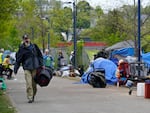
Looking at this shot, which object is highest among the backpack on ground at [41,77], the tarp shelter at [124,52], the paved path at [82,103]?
the tarp shelter at [124,52]

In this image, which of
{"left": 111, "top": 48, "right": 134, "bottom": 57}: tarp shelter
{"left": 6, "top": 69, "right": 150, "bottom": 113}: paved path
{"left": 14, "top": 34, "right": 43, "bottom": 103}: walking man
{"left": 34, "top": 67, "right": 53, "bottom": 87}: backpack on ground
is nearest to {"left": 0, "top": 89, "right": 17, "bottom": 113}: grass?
{"left": 6, "top": 69, "right": 150, "bottom": 113}: paved path

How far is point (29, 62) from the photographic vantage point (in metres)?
15.3

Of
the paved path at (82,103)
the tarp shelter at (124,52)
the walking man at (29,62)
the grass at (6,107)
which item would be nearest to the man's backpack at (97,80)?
the paved path at (82,103)

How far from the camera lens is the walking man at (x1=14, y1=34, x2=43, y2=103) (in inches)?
601

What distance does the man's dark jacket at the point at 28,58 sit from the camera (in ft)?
50.1

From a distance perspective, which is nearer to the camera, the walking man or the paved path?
the paved path

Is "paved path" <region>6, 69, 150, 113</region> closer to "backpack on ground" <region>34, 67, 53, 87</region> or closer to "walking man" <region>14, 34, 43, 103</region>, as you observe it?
"walking man" <region>14, 34, 43, 103</region>

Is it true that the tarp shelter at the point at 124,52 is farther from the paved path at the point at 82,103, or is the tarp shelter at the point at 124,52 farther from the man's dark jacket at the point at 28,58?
the man's dark jacket at the point at 28,58

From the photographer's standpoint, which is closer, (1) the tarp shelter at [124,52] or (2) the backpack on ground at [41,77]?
(2) the backpack on ground at [41,77]

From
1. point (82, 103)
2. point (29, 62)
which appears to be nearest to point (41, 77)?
point (29, 62)

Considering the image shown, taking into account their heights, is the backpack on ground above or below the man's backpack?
above

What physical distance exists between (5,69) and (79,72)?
18.4 feet

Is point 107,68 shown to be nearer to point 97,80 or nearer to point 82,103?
point 97,80

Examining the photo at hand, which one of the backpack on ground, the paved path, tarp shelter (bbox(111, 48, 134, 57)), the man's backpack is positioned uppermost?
tarp shelter (bbox(111, 48, 134, 57))
